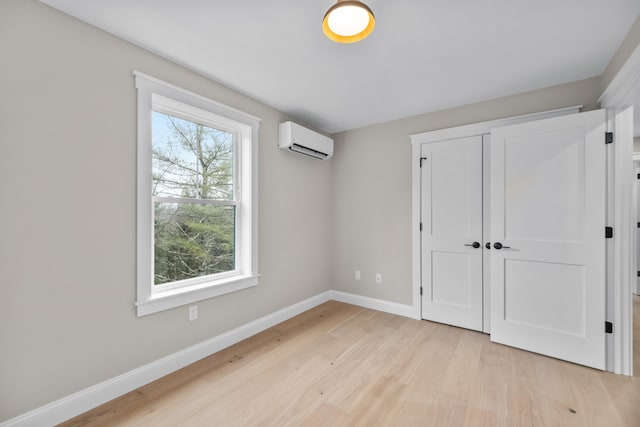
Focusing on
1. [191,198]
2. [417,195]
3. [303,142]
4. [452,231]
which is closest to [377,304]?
[452,231]

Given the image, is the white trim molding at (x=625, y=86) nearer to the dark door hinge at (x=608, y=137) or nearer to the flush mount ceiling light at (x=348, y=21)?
the dark door hinge at (x=608, y=137)

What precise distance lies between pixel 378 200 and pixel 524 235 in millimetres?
1606

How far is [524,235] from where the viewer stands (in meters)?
2.54

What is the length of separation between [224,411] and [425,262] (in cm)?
246

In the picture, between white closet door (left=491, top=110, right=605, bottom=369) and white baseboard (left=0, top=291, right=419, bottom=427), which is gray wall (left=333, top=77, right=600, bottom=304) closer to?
white baseboard (left=0, top=291, right=419, bottom=427)

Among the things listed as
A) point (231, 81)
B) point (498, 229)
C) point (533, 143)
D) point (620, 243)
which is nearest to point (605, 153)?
point (533, 143)

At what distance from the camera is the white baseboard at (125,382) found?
1.55 meters

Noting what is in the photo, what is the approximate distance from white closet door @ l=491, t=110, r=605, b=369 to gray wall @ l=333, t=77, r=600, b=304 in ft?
2.08

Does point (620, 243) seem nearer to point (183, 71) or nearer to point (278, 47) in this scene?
point (278, 47)

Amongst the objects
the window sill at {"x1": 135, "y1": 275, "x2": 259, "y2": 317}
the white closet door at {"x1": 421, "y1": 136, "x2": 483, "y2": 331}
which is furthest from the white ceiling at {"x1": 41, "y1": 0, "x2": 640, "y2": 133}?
the window sill at {"x1": 135, "y1": 275, "x2": 259, "y2": 317}

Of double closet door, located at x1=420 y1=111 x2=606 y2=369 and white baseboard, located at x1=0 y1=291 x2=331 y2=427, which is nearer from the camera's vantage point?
white baseboard, located at x1=0 y1=291 x2=331 y2=427

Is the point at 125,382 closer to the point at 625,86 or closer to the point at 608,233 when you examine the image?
the point at 608,233

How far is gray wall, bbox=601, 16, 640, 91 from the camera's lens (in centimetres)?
170

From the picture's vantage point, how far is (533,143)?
8.18 ft
